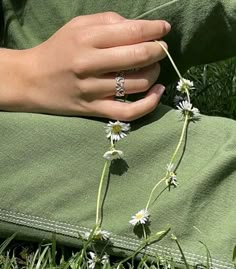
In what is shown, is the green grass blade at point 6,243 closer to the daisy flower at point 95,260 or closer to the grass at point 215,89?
the daisy flower at point 95,260

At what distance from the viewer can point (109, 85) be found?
1.29 m

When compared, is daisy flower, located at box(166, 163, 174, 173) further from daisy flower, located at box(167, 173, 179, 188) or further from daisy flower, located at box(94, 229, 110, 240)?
daisy flower, located at box(94, 229, 110, 240)

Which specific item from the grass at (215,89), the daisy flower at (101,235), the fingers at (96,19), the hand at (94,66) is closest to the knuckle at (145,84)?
the hand at (94,66)

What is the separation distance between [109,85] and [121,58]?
52 millimetres

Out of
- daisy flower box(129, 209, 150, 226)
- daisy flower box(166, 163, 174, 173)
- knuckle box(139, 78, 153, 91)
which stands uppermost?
knuckle box(139, 78, 153, 91)

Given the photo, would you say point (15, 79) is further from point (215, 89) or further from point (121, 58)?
point (215, 89)

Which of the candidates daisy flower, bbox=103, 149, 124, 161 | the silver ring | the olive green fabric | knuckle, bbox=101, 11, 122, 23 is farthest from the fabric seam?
knuckle, bbox=101, 11, 122, 23

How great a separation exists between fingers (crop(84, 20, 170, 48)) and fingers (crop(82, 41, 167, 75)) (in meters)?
0.01

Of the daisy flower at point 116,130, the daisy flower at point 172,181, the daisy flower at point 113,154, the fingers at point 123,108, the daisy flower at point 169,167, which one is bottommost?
the daisy flower at point 172,181

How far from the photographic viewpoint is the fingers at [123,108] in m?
1.29

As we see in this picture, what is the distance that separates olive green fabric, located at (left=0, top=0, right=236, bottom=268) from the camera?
50.3 inches

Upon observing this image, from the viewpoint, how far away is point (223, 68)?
6.39ft

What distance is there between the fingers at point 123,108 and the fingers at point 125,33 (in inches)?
3.6

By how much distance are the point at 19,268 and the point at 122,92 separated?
0.33 meters
